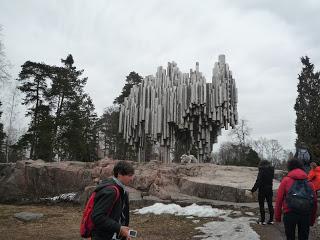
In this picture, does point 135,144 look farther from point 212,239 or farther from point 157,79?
point 212,239

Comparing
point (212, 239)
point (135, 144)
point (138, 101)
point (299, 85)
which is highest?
point (299, 85)

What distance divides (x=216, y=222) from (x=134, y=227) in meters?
2.41

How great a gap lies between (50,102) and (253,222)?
3129cm

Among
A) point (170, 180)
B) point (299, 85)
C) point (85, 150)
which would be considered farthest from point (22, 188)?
point (299, 85)

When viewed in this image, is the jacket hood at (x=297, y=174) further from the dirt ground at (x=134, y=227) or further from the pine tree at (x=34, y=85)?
the pine tree at (x=34, y=85)

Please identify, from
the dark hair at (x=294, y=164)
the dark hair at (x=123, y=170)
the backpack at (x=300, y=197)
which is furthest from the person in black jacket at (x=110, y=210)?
the dark hair at (x=294, y=164)

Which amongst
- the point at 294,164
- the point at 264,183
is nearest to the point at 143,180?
the point at 264,183

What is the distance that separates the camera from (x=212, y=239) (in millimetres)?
9602

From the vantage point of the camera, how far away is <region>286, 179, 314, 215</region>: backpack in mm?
6301

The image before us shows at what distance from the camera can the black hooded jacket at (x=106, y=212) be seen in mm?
4226

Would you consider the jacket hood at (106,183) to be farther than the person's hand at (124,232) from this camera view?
Yes

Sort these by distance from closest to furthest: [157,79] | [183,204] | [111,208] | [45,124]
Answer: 1. [111,208]
2. [183,204]
3. [157,79]
4. [45,124]

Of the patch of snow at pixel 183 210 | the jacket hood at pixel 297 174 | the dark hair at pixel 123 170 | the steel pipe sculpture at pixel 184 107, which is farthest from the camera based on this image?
the steel pipe sculpture at pixel 184 107

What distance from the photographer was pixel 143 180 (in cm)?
1977
